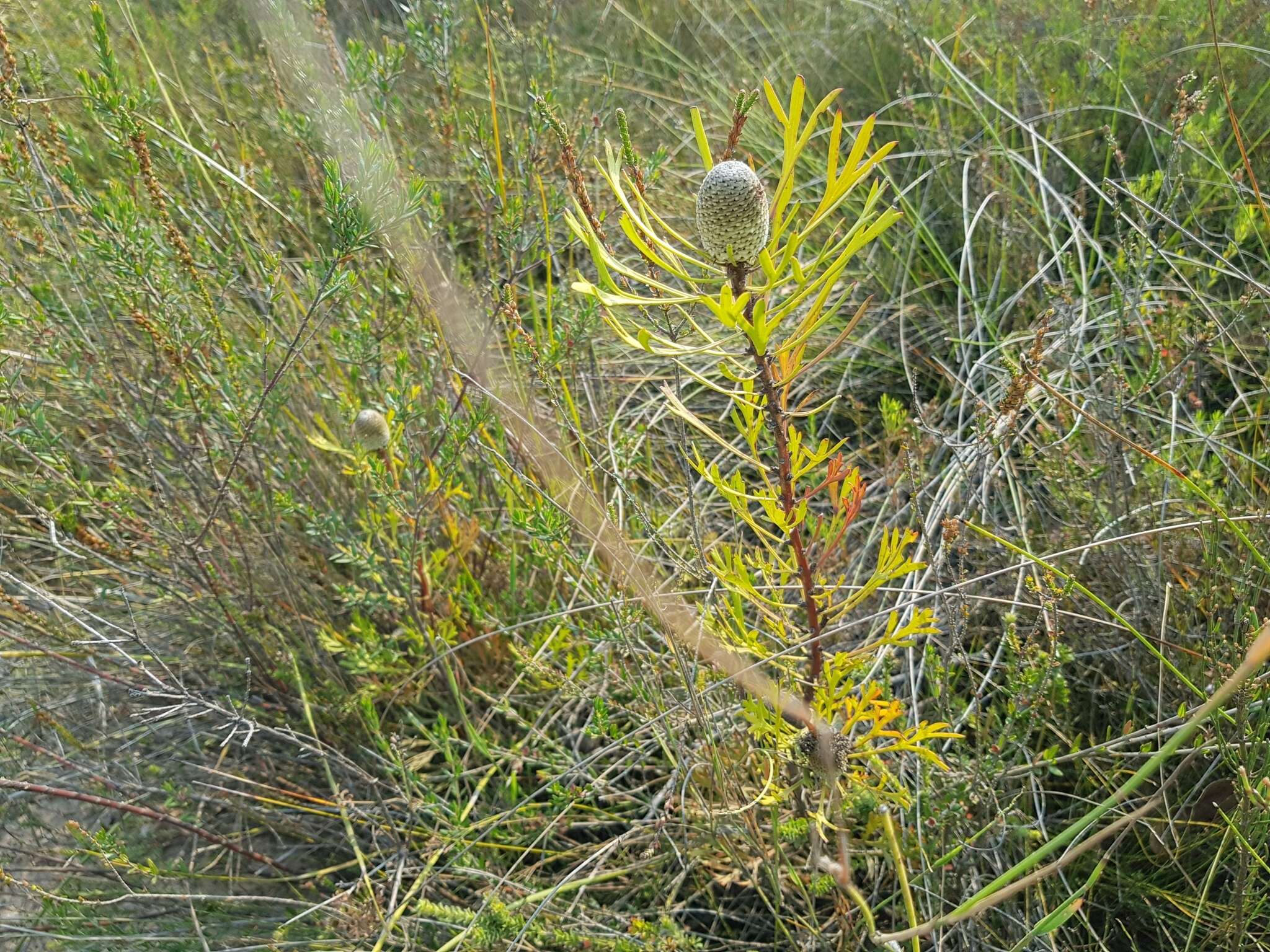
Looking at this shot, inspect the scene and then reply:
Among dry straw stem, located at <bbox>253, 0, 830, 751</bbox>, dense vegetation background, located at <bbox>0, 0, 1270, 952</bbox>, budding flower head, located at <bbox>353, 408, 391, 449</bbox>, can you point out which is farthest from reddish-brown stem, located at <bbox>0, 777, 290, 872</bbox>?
dry straw stem, located at <bbox>253, 0, 830, 751</bbox>

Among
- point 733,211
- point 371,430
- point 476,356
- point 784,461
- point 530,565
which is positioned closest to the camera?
point 733,211

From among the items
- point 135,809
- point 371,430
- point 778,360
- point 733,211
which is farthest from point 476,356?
point 135,809

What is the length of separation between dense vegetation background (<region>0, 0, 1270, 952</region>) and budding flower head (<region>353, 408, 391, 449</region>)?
39 millimetres

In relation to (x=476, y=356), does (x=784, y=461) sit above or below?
below

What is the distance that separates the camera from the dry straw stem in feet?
3.35

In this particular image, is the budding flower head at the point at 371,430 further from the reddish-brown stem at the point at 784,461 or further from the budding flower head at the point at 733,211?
the budding flower head at the point at 733,211

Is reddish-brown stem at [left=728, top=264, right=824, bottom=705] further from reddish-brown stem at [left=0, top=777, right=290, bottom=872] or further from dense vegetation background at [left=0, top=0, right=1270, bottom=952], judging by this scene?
reddish-brown stem at [left=0, top=777, right=290, bottom=872]

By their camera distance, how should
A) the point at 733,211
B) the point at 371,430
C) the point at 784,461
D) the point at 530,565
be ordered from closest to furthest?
the point at 733,211 < the point at 784,461 < the point at 371,430 < the point at 530,565

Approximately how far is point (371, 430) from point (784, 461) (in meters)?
0.67

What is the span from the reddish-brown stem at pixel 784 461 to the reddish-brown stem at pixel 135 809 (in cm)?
88

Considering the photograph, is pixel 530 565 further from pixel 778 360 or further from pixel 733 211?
pixel 733 211

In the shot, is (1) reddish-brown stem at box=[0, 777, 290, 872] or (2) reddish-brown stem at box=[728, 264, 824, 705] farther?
(1) reddish-brown stem at box=[0, 777, 290, 872]

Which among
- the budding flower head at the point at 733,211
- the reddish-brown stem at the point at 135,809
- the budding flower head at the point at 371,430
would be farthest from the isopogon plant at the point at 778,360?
the reddish-brown stem at the point at 135,809

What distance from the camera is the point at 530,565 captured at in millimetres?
1577
